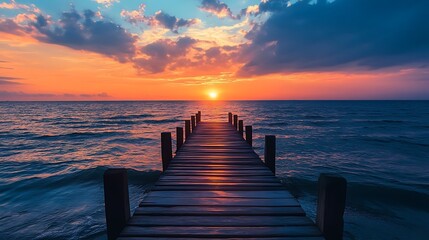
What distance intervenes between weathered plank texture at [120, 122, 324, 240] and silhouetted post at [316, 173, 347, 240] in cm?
16

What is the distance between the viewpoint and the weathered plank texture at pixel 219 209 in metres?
2.86

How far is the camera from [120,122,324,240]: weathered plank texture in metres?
2.86

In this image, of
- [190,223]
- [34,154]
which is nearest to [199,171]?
[190,223]

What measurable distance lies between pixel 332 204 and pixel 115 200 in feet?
8.31

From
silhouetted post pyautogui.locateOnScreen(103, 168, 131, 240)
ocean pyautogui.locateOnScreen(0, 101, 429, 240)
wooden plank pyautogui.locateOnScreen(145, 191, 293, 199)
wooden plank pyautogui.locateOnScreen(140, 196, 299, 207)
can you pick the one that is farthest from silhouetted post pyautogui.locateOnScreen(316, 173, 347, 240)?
ocean pyautogui.locateOnScreen(0, 101, 429, 240)

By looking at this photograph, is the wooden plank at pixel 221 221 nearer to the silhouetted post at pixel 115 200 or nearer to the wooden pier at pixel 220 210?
the wooden pier at pixel 220 210

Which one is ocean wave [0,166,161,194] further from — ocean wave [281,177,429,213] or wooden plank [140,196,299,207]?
wooden plank [140,196,299,207]

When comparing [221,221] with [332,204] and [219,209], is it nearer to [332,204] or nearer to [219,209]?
[219,209]

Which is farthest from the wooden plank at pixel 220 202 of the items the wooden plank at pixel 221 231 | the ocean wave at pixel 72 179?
the ocean wave at pixel 72 179

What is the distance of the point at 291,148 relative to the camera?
18875 millimetres

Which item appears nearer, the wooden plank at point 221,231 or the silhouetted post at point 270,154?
the wooden plank at point 221,231

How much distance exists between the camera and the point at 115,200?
2857 millimetres

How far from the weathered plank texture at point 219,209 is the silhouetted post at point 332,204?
156 mm

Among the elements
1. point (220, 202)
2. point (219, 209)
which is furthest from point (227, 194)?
point (219, 209)
